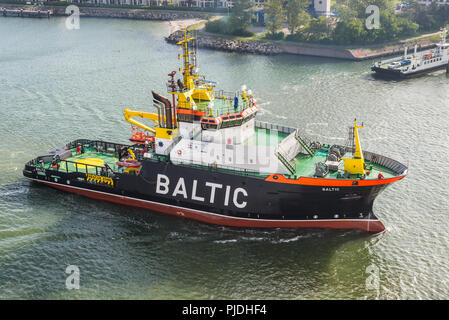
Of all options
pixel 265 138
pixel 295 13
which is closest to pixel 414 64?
pixel 295 13

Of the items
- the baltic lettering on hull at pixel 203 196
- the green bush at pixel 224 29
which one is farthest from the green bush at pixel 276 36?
the baltic lettering on hull at pixel 203 196

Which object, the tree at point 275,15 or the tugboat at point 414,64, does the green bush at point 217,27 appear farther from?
the tugboat at point 414,64

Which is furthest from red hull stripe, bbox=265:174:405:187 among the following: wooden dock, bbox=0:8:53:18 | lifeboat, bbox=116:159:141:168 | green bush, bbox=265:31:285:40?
wooden dock, bbox=0:8:53:18

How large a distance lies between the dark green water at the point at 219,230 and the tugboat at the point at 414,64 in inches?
236

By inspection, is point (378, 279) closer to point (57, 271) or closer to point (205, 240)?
point (205, 240)

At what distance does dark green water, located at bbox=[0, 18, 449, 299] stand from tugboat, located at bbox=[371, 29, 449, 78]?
6.01 m

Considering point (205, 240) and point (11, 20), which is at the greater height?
point (11, 20)

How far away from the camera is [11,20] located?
4545 inches

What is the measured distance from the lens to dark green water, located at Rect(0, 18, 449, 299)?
28438mm

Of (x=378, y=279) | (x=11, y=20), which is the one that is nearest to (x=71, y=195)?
(x=378, y=279)

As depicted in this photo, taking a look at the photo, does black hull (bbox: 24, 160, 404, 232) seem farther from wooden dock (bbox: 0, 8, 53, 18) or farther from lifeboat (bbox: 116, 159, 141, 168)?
wooden dock (bbox: 0, 8, 53, 18)

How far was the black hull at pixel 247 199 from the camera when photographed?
31.8 m

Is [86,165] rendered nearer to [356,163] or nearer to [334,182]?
[334,182]

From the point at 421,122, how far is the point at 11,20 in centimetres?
10110
